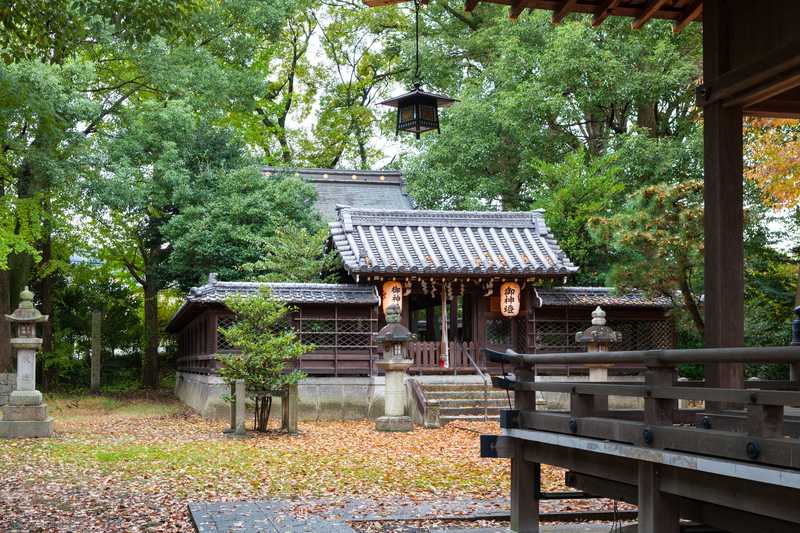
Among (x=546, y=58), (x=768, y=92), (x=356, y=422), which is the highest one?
(x=546, y=58)

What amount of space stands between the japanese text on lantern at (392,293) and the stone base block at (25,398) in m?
8.70

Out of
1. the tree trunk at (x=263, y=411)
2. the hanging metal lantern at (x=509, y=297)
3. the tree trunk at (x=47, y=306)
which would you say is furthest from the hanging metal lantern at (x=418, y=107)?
the tree trunk at (x=47, y=306)

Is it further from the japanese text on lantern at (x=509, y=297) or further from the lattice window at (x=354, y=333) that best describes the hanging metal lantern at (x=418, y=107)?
the japanese text on lantern at (x=509, y=297)

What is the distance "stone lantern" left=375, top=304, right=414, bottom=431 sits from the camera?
63.4 feet

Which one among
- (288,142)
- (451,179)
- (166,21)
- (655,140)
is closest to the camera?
(166,21)

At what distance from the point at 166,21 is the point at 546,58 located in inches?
676

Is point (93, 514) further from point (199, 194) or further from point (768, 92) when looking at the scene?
point (199, 194)

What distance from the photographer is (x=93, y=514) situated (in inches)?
378

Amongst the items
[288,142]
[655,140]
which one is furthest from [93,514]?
[288,142]

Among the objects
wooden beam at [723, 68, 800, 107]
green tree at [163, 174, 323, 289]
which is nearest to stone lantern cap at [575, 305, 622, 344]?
green tree at [163, 174, 323, 289]

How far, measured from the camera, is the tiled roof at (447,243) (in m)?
22.8

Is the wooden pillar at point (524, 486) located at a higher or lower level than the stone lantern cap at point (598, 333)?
lower

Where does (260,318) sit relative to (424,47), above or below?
below

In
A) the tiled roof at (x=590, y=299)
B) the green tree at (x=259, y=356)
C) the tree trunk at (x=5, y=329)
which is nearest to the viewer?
the green tree at (x=259, y=356)
